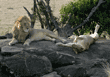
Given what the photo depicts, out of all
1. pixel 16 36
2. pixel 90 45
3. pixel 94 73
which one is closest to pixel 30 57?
pixel 16 36

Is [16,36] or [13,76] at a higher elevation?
[16,36]

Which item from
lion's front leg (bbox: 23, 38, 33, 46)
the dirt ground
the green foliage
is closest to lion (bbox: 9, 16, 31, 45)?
lion's front leg (bbox: 23, 38, 33, 46)

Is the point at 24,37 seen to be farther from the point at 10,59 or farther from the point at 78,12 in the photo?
the point at 78,12

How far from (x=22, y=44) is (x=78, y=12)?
701 centimetres

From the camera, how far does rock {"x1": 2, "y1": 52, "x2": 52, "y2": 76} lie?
4.05 m

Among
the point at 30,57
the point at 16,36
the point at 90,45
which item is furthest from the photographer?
the point at 90,45

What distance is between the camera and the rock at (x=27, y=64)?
405 centimetres

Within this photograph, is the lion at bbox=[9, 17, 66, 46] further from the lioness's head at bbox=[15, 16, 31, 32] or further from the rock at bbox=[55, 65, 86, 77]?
the rock at bbox=[55, 65, 86, 77]

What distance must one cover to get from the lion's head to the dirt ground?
9.50 meters

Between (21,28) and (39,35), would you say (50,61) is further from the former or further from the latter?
(21,28)

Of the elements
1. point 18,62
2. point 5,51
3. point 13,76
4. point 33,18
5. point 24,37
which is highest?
point 33,18

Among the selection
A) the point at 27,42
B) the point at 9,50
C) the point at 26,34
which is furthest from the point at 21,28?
the point at 9,50

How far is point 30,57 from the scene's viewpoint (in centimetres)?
428

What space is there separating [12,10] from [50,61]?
16958mm
